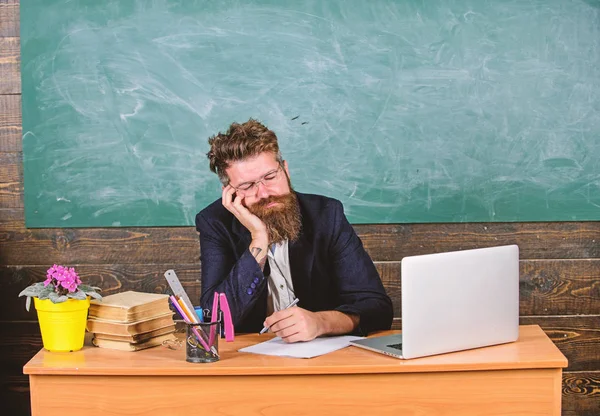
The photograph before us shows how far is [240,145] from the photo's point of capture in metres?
2.45

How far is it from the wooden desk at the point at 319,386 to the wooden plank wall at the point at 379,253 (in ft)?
4.72

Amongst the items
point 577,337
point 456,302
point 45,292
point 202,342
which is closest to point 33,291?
point 45,292

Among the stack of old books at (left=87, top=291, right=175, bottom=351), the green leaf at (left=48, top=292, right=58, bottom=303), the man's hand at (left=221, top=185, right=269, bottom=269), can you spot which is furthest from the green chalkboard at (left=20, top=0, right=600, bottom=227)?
the green leaf at (left=48, top=292, right=58, bottom=303)

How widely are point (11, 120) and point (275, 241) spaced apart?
1.46 metres

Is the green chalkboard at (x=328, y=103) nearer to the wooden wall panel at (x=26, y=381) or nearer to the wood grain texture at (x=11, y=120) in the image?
the wood grain texture at (x=11, y=120)

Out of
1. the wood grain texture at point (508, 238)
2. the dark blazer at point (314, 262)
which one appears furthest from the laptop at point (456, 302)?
the wood grain texture at point (508, 238)

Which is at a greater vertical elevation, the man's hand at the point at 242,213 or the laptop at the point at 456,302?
the man's hand at the point at 242,213

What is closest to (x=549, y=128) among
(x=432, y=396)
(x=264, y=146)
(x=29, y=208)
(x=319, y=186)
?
(x=319, y=186)

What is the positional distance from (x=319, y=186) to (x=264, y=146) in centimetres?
81

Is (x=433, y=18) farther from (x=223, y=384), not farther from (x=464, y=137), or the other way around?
(x=223, y=384)

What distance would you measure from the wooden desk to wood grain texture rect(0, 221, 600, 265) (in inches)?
56.4

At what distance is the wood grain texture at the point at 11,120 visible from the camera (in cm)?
328

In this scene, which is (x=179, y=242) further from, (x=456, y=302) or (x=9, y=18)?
(x=456, y=302)

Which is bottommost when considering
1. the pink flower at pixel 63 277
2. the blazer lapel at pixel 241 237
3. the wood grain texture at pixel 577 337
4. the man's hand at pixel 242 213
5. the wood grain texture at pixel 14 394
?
the wood grain texture at pixel 14 394
